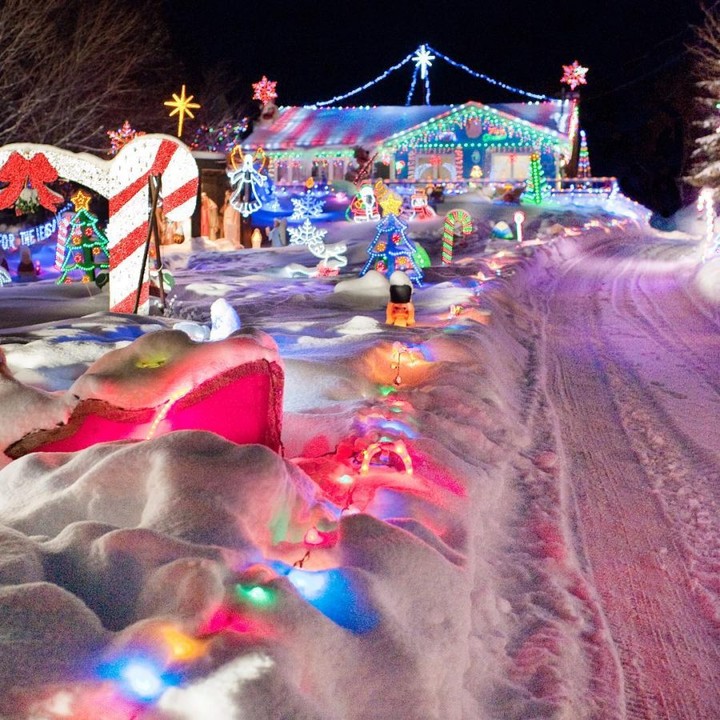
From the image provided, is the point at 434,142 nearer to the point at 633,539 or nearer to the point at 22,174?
the point at 22,174

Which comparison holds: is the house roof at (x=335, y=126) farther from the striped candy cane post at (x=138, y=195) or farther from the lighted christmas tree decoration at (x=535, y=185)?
the striped candy cane post at (x=138, y=195)

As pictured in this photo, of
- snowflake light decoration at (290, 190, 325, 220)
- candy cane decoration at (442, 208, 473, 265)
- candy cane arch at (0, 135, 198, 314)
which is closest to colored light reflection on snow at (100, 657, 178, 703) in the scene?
candy cane arch at (0, 135, 198, 314)

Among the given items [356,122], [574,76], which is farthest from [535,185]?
[356,122]

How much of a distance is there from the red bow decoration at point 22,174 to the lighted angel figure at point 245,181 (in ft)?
47.1

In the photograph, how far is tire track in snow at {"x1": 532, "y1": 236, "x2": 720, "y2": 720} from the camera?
3.14m

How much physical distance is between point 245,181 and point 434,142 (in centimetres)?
1848

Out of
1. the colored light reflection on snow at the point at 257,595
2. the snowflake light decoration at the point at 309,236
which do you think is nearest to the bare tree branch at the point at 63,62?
the snowflake light decoration at the point at 309,236

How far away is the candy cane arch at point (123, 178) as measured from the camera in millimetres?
7988

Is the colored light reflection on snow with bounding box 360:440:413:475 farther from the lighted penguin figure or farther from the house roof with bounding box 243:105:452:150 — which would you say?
the house roof with bounding box 243:105:452:150

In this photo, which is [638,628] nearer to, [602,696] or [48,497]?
[602,696]

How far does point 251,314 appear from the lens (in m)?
10.7

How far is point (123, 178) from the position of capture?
819cm

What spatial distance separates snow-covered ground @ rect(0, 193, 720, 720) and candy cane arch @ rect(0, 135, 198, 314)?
1.20m

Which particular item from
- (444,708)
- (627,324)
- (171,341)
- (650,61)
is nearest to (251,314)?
(627,324)
